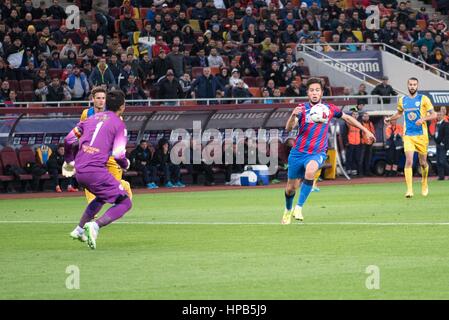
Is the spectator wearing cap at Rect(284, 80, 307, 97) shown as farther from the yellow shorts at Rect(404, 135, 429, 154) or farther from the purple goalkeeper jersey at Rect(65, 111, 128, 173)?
the purple goalkeeper jersey at Rect(65, 111, 128, 173)

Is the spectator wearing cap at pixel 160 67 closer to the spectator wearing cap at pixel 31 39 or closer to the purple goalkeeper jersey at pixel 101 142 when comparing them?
the spectator wearing cap at pixel 31 39

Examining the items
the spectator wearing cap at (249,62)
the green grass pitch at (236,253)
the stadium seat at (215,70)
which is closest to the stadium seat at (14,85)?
the stadium seat at (215,70)

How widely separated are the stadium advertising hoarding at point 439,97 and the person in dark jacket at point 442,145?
196 centimetres

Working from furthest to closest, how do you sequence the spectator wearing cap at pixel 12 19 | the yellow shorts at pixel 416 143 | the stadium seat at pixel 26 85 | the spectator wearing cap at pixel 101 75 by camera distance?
1. the spectator wearing cap at pixel 12 19
2. the stadium seat at pixel 26 85
3. the spectator wearing cap at pixel 101 75
4. the yellow shorts at pixel 416 143

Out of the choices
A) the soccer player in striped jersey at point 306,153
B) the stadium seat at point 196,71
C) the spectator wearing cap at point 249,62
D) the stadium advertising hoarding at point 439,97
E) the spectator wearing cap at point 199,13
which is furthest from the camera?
the spectator wearing cap at point 199,13

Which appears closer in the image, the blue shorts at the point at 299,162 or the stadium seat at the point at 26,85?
the blue shorts at the point at 299,162

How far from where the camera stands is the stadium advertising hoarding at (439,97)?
36.7 m

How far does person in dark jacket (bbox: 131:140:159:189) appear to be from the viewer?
31.6m

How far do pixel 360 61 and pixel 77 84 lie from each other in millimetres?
12657

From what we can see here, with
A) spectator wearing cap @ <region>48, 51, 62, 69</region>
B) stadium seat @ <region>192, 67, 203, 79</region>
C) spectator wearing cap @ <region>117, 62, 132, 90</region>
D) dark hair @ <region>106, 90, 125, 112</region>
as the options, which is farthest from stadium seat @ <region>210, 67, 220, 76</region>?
dark hair @ <region>106, 90, 125, 112</region>

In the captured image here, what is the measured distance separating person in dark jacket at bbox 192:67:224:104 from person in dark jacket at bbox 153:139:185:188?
2113mm

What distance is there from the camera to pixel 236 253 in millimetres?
13422

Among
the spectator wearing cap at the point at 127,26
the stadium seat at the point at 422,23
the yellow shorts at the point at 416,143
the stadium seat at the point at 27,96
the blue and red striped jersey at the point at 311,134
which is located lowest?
the yellow shorts at the point at 416,143

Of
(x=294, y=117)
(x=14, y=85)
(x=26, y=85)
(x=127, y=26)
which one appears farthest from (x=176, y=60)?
(x=294, y=117)
